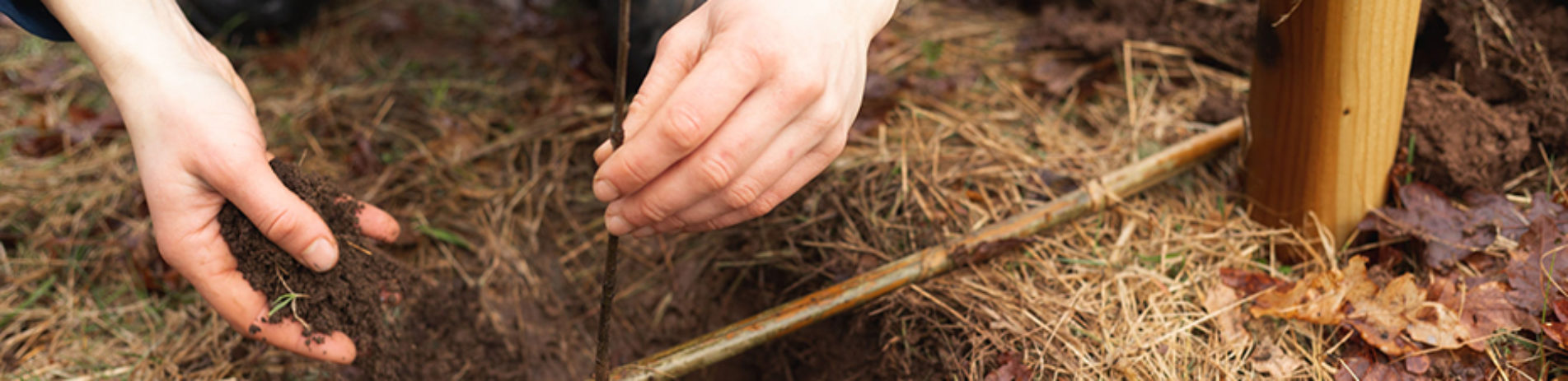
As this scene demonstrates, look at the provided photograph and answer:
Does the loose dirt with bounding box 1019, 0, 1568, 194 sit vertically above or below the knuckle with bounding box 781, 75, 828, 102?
below

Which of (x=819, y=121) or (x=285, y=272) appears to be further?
(x=285, y=272)

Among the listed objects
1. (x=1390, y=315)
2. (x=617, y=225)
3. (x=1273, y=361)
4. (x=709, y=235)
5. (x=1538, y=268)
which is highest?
(x=617, y=225)

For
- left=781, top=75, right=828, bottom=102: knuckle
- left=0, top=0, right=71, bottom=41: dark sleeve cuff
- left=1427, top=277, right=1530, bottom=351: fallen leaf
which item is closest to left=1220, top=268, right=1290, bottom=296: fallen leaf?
left=1427, top=277, right=1530, bottom=351: fallen leaf

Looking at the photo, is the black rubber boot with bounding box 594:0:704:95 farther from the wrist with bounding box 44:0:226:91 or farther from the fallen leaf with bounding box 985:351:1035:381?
the fallen leaf with bounding box 985:351:1035:381

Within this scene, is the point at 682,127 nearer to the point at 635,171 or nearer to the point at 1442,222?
the point at 635,171

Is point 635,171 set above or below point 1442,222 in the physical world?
above

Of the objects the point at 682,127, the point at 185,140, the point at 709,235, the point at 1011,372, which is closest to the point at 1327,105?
the point at 1011,372

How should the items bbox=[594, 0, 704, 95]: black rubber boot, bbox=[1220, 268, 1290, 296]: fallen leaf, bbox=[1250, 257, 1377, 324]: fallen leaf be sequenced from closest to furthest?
bbox=[1250, 257, 1377, 324]: fallen leaf < bbox=[1220, 268, 1290, 296]: fallen leaf < bbox=[594, 0, 704, 95]: black rubber boot

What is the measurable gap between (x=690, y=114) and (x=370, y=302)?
88 centimetres

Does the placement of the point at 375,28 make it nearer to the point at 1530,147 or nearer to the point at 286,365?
the point at 286,365

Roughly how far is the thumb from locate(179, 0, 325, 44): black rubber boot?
5.96 ft

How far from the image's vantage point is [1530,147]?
1.83 m

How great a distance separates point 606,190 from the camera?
1.21 meters

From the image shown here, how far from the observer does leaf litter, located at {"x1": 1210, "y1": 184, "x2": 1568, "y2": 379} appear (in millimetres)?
1522
